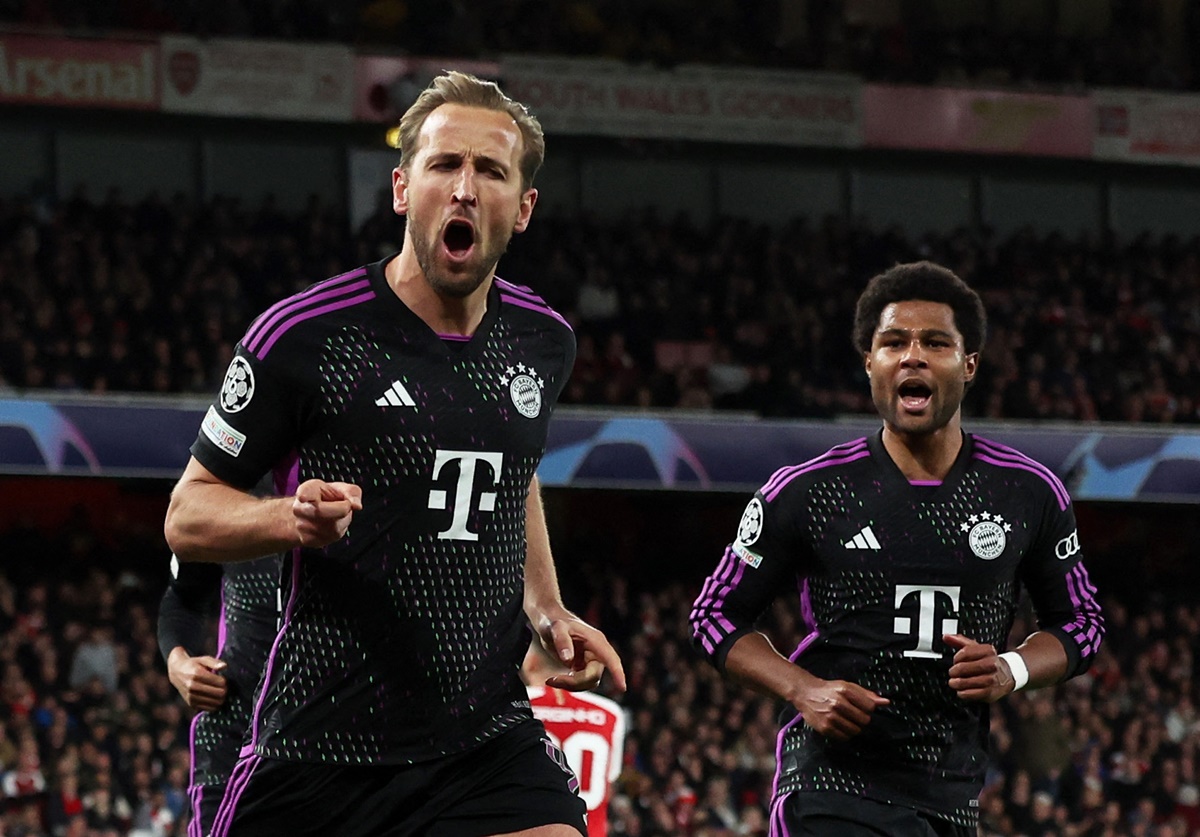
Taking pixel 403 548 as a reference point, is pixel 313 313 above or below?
above

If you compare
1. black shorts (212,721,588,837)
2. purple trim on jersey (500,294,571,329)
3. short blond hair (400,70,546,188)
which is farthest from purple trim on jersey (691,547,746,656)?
short blond hair (400,70,546,188)

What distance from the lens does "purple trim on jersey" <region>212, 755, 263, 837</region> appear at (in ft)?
12.3

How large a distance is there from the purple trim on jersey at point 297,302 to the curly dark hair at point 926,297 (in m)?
1.82

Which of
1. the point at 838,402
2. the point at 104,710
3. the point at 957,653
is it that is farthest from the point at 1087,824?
the point at 957,653

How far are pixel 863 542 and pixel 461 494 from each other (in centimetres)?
161

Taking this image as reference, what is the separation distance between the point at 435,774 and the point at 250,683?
197 cm

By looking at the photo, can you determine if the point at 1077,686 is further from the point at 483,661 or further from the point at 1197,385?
the point at 483,661

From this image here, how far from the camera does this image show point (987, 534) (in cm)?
503

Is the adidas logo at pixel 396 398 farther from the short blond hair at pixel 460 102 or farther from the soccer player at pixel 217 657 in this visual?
the soccer player at pixel 217 657

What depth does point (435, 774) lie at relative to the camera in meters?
3.74

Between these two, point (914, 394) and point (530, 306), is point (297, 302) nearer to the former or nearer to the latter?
point (530, 306)

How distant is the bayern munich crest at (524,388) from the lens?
3.91 m

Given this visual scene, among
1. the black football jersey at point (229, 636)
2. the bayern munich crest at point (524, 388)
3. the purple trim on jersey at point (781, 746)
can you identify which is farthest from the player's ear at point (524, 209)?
the black football jersey at point (229, 636)

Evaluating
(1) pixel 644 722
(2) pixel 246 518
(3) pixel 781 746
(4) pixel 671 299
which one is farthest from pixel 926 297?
(4) pixel 671 299
